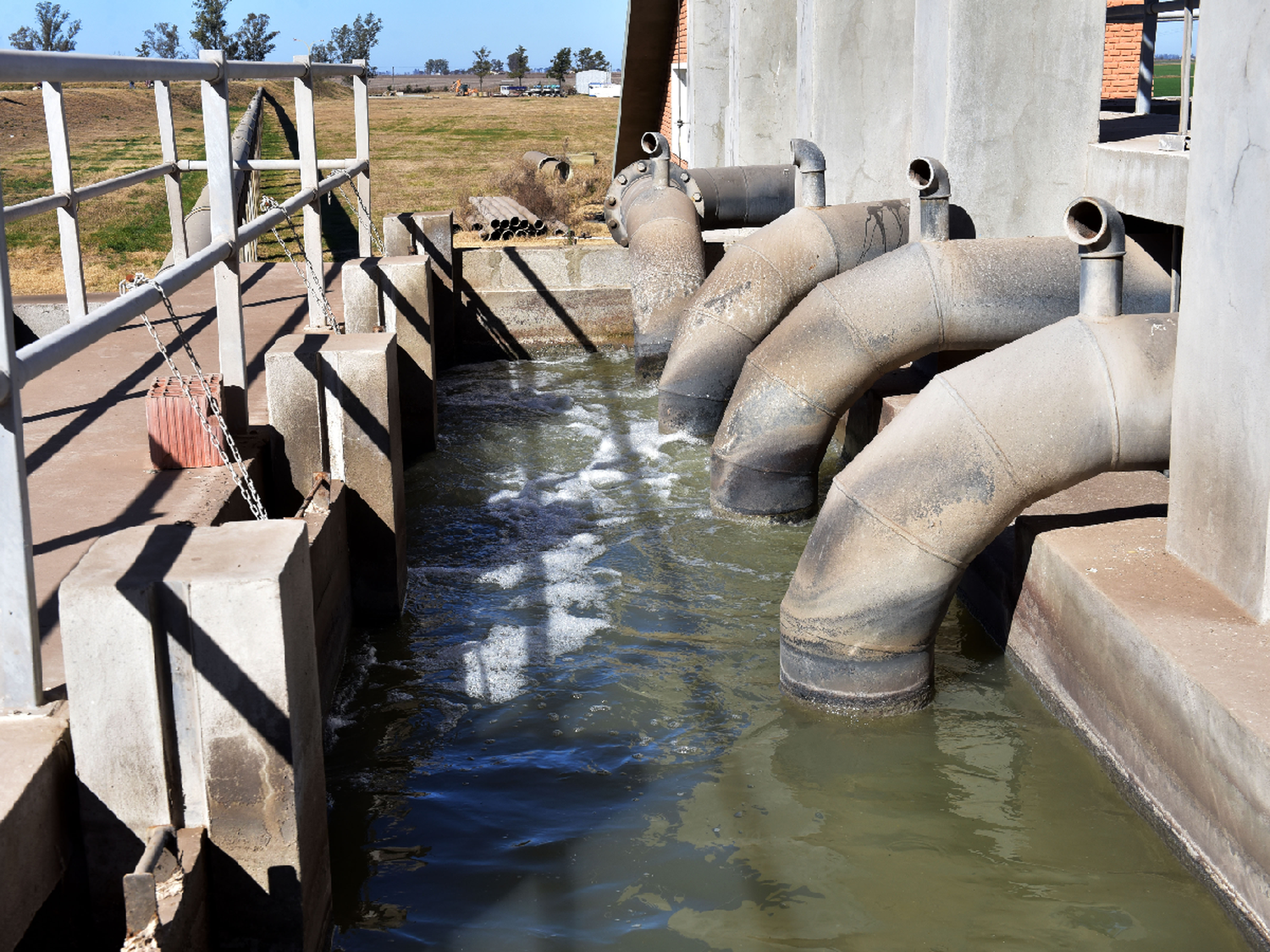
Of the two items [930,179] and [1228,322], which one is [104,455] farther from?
[1228,322]

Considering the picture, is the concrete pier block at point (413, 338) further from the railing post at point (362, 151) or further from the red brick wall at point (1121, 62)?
the red brick wall at point (1121, 62)

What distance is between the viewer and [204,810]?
3057 mm

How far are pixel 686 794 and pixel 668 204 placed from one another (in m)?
8.00

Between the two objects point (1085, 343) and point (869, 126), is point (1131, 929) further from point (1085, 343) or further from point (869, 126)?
point (869, 126)

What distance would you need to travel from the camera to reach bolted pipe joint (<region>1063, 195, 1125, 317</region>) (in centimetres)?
464

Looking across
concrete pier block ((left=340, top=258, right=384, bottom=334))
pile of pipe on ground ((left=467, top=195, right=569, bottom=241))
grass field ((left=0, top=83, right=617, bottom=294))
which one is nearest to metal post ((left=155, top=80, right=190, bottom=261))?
concrete pier block ((left=340, top=258, right=384, bottom=334))

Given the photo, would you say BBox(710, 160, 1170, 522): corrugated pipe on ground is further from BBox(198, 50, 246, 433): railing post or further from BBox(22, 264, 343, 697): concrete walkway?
BBox(198, 50, 246, 433): railing post

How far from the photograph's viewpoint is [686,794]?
465cm

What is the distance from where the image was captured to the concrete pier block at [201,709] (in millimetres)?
2863

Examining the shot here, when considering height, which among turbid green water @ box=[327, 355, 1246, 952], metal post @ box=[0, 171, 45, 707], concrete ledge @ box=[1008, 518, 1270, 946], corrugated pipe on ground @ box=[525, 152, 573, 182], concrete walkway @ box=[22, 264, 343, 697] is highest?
corrugated pipe on ground @ box=[525, 152, 573, 182]

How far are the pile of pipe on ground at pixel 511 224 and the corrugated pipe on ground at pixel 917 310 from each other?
992cm

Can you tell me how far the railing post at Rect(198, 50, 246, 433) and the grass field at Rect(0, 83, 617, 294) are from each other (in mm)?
8445

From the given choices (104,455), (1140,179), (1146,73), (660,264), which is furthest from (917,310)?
(1146,73)

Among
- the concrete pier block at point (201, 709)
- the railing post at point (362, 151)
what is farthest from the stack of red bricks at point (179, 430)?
the railing post at point (362, 151)
